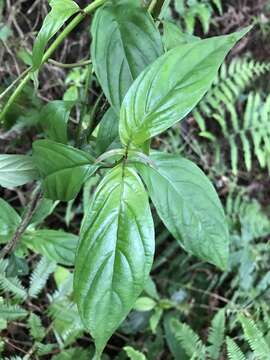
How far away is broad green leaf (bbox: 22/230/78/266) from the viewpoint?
1.06 m

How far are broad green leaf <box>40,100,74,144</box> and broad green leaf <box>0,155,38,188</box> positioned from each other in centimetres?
6

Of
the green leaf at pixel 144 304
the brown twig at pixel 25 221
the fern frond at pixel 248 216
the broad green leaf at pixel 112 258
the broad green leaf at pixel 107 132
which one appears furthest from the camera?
the fern frond at pixel 248 216

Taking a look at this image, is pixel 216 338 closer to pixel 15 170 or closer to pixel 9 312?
pixel 9 312

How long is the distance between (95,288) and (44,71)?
1321 mm

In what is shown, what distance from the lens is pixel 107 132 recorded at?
854mm

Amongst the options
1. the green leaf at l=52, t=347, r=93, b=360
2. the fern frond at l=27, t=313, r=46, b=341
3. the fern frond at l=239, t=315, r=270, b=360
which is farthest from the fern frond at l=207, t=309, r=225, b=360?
the fern frond at l=27, t=313, r=46, b=341

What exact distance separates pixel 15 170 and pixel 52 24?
0.29m

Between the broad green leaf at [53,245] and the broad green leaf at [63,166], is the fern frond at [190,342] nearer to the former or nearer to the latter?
the broad green leaf at [53,245]

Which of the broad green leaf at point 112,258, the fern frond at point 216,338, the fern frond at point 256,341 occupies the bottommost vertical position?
the fern frond at point 216,338

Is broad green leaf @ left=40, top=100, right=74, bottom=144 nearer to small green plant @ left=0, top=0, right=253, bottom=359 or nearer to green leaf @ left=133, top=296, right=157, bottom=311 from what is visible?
small green plant @ left=0, top=0, right=253, bottom=359

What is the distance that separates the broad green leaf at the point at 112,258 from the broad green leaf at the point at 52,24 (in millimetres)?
222

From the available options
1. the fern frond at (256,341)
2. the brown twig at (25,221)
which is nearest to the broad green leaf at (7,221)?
the brown twig at (25,221)

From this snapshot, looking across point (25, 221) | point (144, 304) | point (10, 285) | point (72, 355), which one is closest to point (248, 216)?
point (144, 304)

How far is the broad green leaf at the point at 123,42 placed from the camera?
2.36 feet
